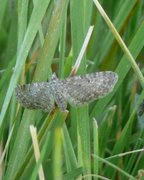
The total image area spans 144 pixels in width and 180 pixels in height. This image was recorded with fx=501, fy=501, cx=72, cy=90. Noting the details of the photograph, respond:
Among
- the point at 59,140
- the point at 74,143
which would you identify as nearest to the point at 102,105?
the point at 74,143

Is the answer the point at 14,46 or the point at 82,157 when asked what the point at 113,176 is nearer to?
the point at 82,157

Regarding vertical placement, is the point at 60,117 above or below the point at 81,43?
below

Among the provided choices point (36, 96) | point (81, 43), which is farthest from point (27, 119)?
point (81, 43)

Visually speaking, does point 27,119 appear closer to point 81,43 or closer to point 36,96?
point 36,96

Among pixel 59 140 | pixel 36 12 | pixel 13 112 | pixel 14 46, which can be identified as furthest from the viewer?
pixel 14 46
